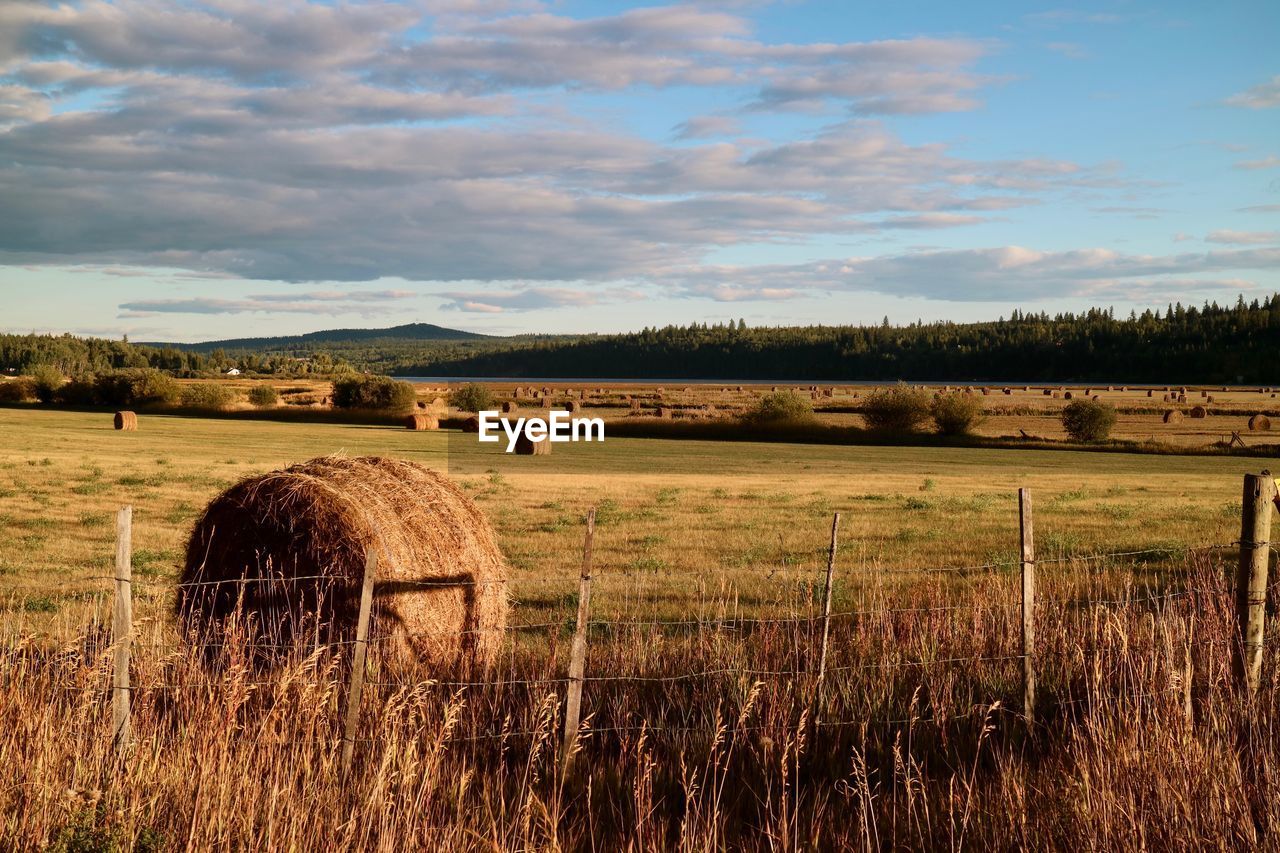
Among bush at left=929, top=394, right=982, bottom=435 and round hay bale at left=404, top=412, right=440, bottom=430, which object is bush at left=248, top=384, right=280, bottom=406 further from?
bush at left=929, top=394, right=982, bottom=435

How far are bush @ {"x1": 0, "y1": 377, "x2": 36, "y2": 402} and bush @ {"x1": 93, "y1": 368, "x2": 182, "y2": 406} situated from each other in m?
6.69

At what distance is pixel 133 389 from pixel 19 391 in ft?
37.7

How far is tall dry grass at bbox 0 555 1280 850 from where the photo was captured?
609cm

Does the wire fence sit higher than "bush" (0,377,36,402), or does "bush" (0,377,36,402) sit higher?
"bush" (0,377,36,402)

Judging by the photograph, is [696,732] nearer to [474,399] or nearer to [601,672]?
[601,672]

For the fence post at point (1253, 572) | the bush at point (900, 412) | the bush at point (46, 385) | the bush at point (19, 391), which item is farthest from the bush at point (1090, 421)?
the bush at point (19, 391)

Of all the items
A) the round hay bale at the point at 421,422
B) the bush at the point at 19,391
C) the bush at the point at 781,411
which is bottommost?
the round hay bale at the point at 421,422

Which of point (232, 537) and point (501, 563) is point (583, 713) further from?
point (232, 537)

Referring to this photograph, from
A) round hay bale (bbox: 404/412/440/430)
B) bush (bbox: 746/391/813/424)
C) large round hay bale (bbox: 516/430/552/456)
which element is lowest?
large round hay bale (bbox: 516/430/552/456)

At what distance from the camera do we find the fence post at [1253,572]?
809 centimetres

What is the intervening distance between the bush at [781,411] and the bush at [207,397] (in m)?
44.8

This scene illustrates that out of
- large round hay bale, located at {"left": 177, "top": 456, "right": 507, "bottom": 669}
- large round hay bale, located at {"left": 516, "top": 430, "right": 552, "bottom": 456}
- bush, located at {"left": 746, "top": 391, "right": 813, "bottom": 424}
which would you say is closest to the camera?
large round hay bale, located at {"left": 177, "top": 456, "right": 507, "bottom": 669}

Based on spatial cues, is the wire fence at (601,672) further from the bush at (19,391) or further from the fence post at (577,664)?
the bush at (19,391)

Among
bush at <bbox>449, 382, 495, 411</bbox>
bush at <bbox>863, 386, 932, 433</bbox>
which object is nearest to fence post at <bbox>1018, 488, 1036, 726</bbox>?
bush at <bbox>863, 386, 932, 433</bbox>
